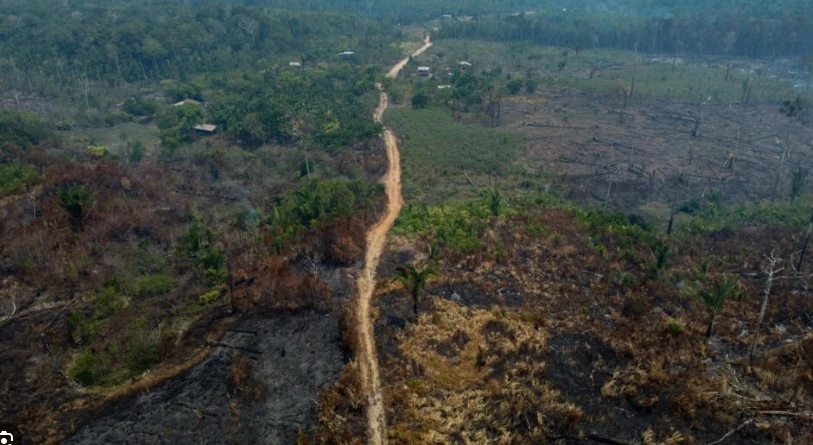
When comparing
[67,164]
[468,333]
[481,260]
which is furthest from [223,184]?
[468,333]

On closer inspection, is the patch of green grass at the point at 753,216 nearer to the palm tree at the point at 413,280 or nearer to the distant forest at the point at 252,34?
the palm tree at the point at 413,280

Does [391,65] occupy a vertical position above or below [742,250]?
above

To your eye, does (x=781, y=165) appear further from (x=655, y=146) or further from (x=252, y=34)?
(x=252, y=34)

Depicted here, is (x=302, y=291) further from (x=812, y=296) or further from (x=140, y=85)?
(x=140, y=85)

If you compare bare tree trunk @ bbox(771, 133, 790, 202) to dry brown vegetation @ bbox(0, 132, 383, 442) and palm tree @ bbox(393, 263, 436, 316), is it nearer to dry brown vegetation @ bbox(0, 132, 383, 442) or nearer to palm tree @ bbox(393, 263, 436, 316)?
dry brown vegetation @ bbox(0, 132, 383, 442)

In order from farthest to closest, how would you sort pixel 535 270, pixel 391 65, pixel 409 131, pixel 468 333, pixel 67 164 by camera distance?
pixel 391 65, pixel 409 131, pixel 67 164, pixel 535 270, pixel 468 333

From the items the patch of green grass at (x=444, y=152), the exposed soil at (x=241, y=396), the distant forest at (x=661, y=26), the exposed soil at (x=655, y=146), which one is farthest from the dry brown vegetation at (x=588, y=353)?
the distant forest at (x=661, y=26)

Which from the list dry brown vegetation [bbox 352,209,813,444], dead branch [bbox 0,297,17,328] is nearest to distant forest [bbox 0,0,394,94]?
dead branch [bbox 0,297,17,328]
